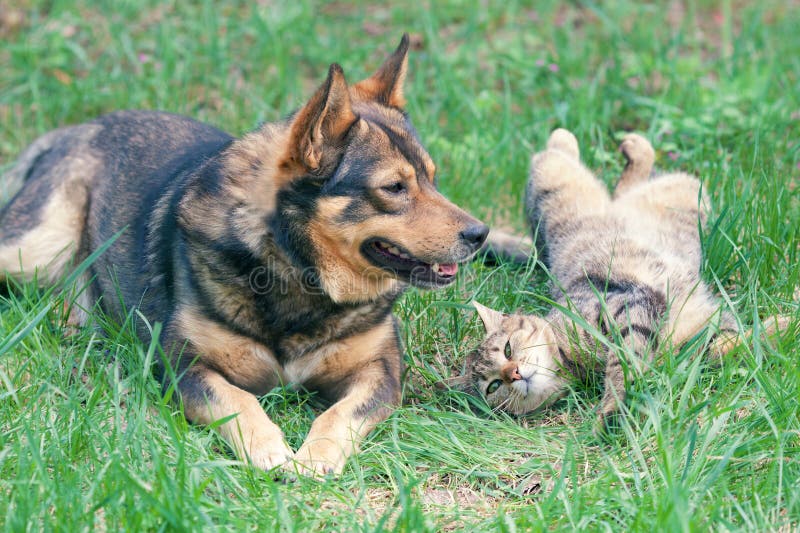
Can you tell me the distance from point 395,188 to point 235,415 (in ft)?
4.10

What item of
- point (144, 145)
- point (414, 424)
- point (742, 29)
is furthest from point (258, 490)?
point (742, 29)

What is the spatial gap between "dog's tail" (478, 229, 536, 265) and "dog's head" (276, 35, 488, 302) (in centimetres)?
145

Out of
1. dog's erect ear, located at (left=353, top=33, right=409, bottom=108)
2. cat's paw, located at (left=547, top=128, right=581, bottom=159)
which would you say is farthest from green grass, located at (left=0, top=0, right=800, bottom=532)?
dog's erect ear, located at (left=353, top=33, right=409, bottom=108)

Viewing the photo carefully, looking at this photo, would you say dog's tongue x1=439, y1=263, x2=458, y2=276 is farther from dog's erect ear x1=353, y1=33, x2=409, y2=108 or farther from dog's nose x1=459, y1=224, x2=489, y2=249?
dog's erect ear x1=353, y1=33, x2=409, y2=108

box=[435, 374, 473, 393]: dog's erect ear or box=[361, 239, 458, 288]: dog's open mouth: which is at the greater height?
box=[361, 239, 458, 288]: dog's open mouth

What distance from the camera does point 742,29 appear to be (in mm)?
8219

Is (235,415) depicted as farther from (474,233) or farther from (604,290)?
(604,290)

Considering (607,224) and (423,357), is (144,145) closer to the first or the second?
(423,357)

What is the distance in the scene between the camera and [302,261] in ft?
13.3

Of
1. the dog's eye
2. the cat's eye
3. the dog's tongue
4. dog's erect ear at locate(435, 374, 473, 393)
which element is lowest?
dog's erect ear at locate(435, 374, 473, 393)

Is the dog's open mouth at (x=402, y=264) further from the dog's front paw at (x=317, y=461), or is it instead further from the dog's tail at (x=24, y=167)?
the dog's tail at (x=24, y=167)

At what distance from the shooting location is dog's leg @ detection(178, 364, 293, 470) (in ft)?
12.2

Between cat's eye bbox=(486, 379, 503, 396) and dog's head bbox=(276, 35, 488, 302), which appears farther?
cat's eye bbox=(486, 379, 503, 396)

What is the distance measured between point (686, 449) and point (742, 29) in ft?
19.3
